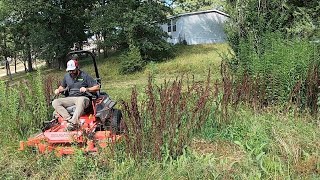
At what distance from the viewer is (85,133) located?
4938mm

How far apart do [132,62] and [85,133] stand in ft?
62.1

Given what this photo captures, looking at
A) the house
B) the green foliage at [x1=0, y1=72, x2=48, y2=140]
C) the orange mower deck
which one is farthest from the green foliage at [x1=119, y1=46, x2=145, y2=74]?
the orange mower deck

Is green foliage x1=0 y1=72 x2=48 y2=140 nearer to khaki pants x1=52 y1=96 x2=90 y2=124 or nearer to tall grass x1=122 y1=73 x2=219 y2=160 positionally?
khaki pants x1=52 y1=96 x2=90 y2=124

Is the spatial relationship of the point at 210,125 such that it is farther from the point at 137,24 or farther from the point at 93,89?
the point at 137,24

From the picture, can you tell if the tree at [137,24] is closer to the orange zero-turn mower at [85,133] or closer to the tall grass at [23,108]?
the tall grass at [23,108]

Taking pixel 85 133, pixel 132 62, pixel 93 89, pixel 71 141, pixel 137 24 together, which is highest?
pixel 137 24

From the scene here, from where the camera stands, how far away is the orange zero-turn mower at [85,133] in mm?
4973

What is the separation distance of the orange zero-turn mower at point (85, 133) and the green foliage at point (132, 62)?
17.3 meters

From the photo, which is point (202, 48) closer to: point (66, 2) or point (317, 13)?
point (66, 2)

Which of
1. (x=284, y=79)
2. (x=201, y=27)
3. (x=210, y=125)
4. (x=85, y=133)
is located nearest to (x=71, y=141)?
(x=85, y=133)

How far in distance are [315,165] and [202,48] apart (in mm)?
26282

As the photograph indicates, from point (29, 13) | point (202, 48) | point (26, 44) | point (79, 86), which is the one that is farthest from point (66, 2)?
point (79, 86)

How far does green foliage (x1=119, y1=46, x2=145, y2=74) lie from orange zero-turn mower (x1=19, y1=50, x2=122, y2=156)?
17.3 m

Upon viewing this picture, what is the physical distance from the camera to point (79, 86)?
6645 millimetres
